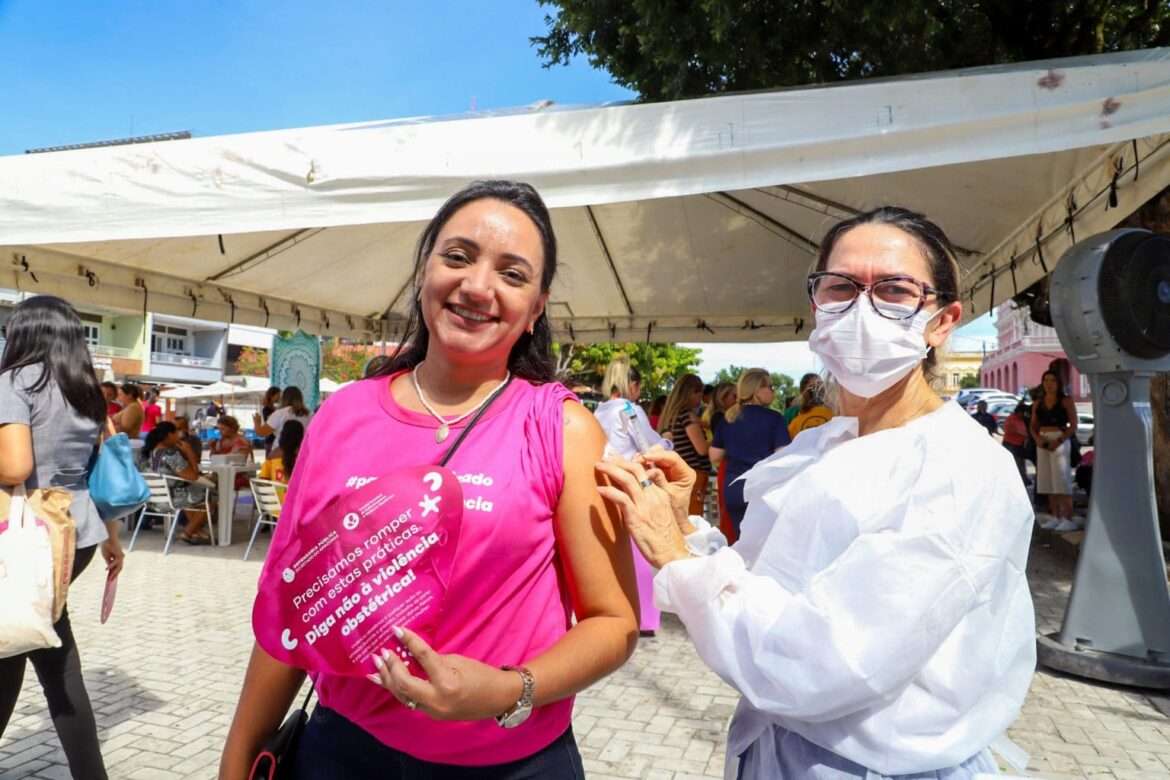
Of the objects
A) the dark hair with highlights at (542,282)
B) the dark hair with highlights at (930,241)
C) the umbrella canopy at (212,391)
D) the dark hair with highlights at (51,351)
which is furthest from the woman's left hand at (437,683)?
the umbrella canopy at (212,391)

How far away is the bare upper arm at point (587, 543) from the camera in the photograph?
1332mm

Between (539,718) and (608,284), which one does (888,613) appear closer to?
(539,718)

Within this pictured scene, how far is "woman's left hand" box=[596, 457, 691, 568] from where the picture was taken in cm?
136

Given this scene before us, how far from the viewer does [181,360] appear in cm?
4878

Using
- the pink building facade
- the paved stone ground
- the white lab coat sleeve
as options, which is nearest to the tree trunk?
the paved stone ground

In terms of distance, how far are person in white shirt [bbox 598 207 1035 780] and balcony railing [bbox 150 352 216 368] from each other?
52059 millimetres

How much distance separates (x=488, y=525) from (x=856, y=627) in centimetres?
58

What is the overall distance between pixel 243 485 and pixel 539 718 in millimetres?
9705

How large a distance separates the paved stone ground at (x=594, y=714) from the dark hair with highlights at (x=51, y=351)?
1.74 meters

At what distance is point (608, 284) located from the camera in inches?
364

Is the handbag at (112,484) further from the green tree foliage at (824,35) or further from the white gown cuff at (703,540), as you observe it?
the green tree foliage at (824,35)

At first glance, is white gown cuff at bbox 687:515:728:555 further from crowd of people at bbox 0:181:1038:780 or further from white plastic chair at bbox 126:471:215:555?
white plastic chair at bbox 126:471:215:555

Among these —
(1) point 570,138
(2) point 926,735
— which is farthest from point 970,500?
(1) point 570,138

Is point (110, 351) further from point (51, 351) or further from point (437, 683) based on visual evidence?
point (437, 683)
